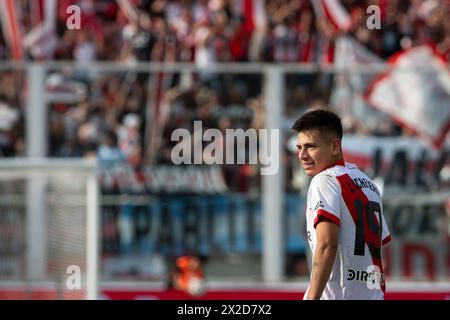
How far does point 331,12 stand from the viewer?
15.1 meters

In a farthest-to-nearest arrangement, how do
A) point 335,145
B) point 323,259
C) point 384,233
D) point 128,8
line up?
point 128,8 < point 384,233 < point 335,145 < point 323,259

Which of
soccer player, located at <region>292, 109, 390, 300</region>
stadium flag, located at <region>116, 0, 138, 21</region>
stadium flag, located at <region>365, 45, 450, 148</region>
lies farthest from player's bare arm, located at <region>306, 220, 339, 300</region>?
stadium flag, located at <region>116, 0, 138, 21</region>

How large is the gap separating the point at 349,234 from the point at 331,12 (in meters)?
9.34

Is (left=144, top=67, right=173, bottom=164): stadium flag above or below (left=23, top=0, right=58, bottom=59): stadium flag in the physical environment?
below

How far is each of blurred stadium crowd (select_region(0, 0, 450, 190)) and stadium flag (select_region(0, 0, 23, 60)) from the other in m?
0.14

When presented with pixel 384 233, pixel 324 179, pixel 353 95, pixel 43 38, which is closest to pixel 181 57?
pixel 43 38

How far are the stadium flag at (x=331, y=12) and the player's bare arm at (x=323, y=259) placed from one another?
9.21m

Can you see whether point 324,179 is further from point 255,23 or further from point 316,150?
point 255,23

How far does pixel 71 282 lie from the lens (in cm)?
1153

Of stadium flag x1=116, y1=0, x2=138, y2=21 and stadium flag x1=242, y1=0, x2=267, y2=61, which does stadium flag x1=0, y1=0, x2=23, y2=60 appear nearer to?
stadium flag x1=116, y1=0, x2=138, y2=21

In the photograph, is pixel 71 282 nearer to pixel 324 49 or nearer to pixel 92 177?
pixel 92 177

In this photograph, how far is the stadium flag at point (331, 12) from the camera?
14.9 metres

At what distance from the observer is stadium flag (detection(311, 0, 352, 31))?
14.9 metres

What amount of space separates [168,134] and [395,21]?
365cm
